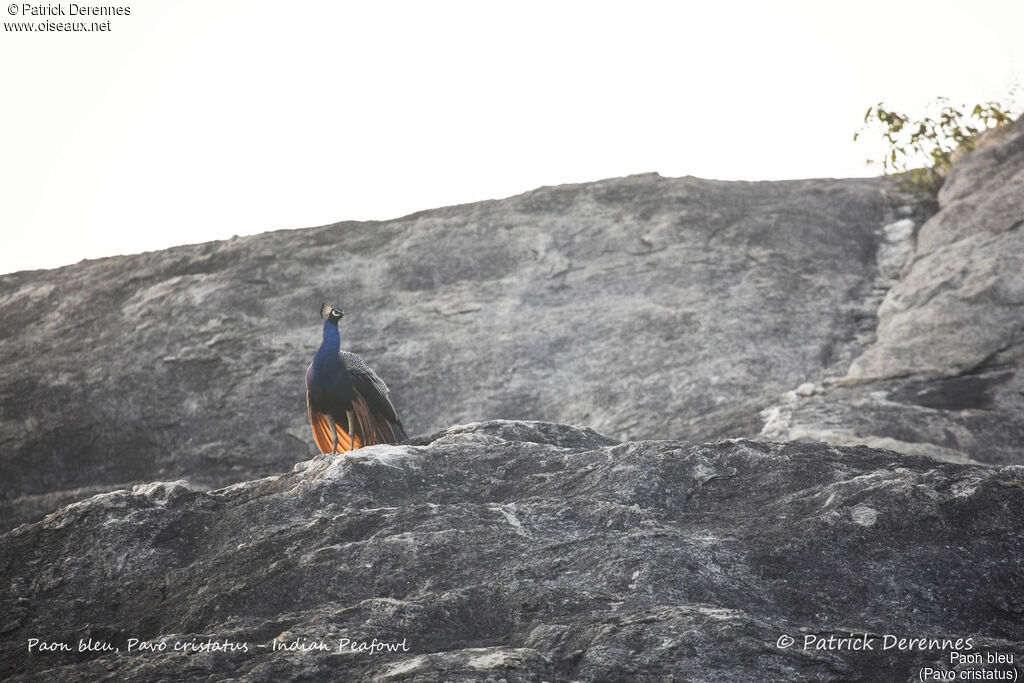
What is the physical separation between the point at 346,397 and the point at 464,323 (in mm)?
4754

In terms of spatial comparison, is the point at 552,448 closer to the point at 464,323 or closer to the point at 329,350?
the point at 329,350

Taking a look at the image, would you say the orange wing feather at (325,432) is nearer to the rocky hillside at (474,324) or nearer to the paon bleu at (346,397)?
the paon bleu at (346,397)

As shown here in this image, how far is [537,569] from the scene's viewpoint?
4988 millimetres

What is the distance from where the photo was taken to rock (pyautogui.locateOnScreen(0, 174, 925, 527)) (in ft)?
38.8

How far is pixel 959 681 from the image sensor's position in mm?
3965

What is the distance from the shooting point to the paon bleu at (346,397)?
8703 millimetres

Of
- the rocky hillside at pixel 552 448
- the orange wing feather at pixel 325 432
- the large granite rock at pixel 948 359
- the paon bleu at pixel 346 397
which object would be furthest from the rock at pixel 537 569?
the large granite rock at pixel 948 359

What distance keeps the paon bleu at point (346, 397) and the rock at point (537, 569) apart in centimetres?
243

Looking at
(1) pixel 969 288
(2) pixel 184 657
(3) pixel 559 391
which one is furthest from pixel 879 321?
(2) pixel 184 657

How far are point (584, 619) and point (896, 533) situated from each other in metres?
1.63

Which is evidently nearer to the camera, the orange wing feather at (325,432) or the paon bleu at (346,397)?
the paon bleu at (346,397)

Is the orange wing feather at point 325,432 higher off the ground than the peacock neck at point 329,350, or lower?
lower

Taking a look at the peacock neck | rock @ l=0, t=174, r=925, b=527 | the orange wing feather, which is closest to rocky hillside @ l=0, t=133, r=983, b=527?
rock @ l=0, t=174, r=925, b=527

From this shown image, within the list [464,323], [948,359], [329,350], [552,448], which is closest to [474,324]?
[464,323]
